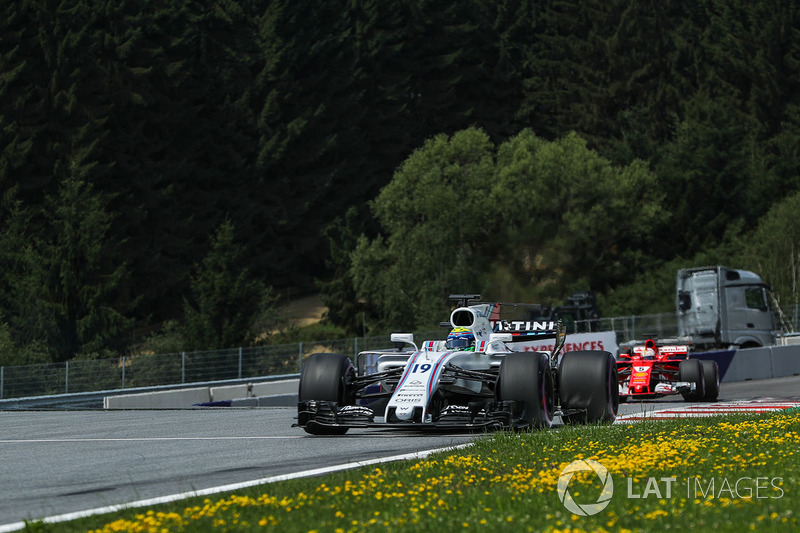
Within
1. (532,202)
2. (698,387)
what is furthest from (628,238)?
(698,387)

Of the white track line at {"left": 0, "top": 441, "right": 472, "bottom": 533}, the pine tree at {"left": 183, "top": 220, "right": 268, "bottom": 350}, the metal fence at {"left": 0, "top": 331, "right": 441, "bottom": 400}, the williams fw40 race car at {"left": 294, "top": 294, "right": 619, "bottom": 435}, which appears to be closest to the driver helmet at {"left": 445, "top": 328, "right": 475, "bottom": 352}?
the williams fw40 race car at {"left": 294, "top": 294, "right": 619, "bottom": 435}

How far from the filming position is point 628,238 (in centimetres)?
6456

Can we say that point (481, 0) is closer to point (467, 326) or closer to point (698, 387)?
point (698, 387)

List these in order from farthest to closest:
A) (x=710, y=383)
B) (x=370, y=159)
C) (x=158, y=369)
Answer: (x=370, y=159), (x=158, y=369), (x=710, y=383)

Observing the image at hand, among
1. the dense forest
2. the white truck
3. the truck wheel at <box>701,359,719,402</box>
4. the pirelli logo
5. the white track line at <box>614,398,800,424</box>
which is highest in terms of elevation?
the dense forest

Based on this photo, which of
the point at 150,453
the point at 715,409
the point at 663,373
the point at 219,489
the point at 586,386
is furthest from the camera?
the point at 663,373

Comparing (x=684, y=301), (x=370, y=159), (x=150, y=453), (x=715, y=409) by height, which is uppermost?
(x=370, y=159)

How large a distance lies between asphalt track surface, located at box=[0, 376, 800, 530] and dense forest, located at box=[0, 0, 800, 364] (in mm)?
27454

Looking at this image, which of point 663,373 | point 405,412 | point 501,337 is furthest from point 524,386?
point 663,373

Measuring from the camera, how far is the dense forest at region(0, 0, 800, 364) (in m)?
56.0

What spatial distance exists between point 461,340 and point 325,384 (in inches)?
81.9

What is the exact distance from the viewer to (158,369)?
33125mm

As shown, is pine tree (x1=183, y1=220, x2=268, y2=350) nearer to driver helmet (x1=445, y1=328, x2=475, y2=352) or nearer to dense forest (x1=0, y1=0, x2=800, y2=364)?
dense forest (x1=0, y1=0, x2=800, y2=364)

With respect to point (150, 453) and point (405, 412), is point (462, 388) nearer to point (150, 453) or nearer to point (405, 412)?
point (405, 412)
